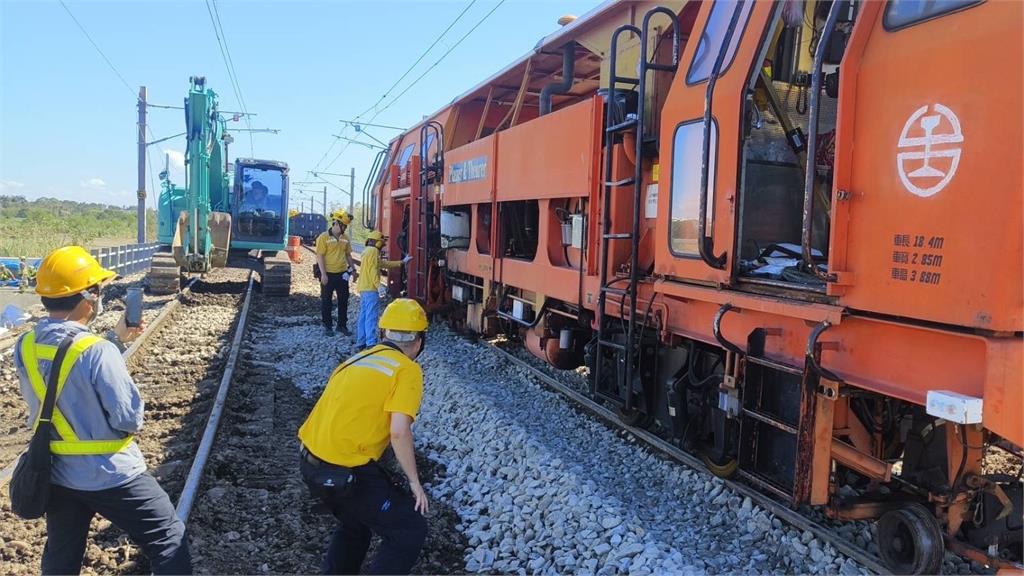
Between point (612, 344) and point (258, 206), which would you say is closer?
point (612, 344)

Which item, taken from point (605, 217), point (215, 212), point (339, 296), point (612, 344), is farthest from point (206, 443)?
point (215, 212)

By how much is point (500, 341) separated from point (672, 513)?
19.1ft

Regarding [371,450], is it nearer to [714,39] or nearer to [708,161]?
[708,161]

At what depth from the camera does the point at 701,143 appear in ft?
14.2

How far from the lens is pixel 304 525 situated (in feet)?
14.5

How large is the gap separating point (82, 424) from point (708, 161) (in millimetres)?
3516

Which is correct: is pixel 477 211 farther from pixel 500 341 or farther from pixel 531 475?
pixel 531 475

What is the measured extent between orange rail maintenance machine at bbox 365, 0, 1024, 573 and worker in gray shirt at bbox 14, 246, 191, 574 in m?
3.09

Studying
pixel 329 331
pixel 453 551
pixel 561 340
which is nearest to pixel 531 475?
pixel 453 551

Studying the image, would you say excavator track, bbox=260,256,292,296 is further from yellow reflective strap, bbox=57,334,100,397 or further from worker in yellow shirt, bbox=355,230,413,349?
yellow reflective strap, bbox=57,334,100,397

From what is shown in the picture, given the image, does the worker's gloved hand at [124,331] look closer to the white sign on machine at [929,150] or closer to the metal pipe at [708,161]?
the metal pipe at [708,161]

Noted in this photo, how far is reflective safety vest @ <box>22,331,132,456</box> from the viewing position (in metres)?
2.74

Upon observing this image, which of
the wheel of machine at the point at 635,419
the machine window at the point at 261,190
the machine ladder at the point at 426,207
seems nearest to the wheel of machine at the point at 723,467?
the wheel of machine at the point at 635,419

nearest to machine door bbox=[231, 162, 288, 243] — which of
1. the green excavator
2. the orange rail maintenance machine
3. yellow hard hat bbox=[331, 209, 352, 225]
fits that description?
the green excavator
